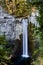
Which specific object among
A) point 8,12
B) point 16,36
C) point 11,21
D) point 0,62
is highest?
point 8,12

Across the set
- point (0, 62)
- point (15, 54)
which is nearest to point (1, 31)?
point (15, 54)

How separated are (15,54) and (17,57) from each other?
0.18 metres

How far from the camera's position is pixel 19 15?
1034 centimetres

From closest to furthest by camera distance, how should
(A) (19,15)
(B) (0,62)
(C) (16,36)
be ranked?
(B) (0,62), (C) (16,36), (A) (19,15)

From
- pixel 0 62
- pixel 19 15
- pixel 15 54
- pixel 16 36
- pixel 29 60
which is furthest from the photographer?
pixel 19 15

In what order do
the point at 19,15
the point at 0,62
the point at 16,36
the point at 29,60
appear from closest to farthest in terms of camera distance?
the point at 0,62 < the point at 29,60 < the point at 16,36 < the point at 19,15

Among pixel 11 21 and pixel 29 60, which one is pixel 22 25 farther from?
pixel 29 60

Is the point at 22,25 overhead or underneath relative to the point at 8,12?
underneath

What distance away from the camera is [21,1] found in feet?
34.5

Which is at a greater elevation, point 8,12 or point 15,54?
point 8,12

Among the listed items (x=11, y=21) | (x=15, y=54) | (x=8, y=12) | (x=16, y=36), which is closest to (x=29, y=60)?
(x=15, y=54)

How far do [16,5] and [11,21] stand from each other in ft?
4.01

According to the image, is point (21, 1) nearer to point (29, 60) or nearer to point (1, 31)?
point (1, 31)

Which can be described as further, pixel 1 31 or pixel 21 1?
pixel 21 1
